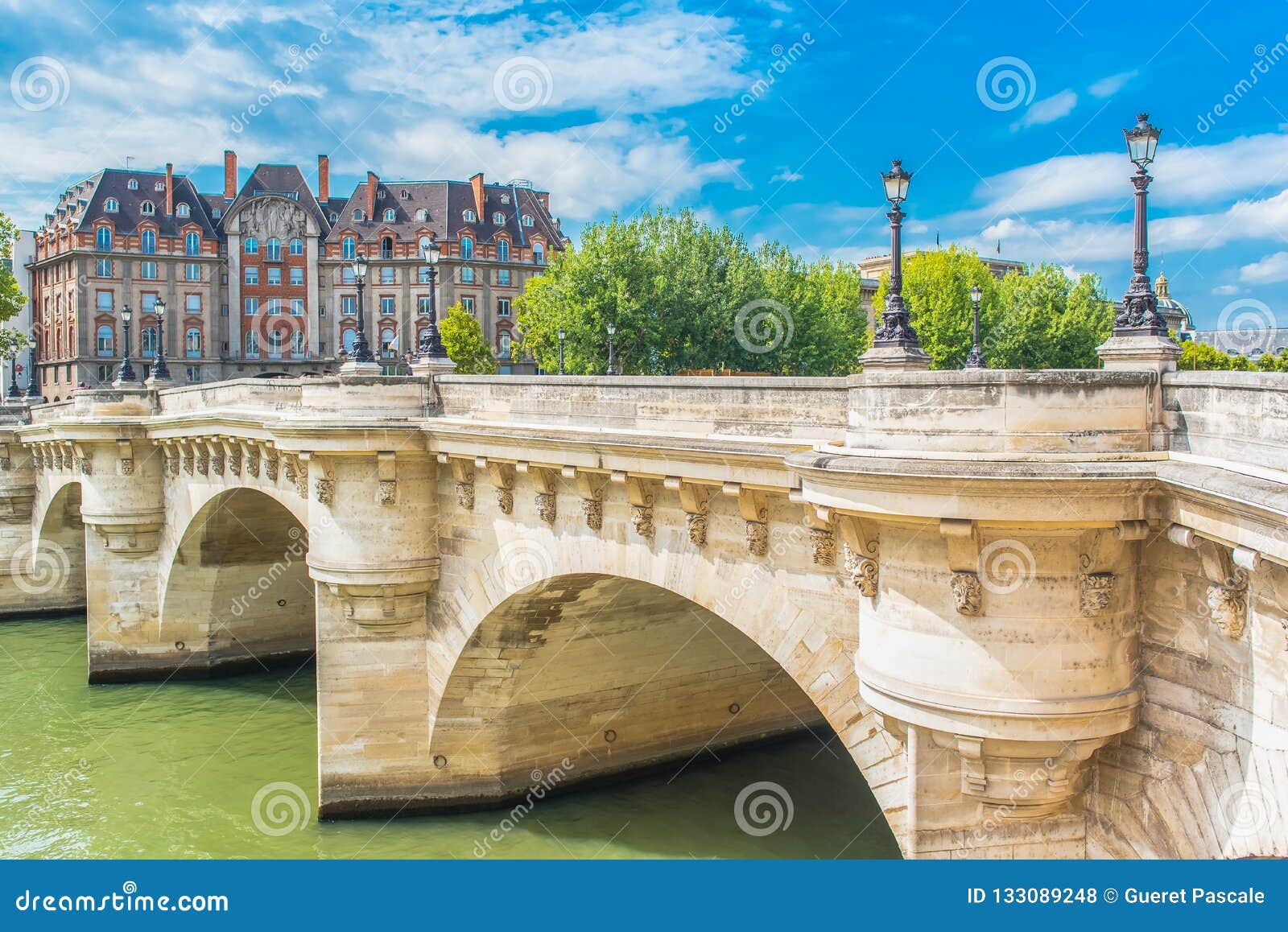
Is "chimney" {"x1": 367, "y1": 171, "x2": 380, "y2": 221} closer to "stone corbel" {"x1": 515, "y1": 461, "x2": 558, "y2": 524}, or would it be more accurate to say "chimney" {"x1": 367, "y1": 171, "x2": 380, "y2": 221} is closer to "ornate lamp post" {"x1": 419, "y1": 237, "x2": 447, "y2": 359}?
"ornate lamp post" {"x1": 419, "y1": 237, "x2": 447, "y2": 359}

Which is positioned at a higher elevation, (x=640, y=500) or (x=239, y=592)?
(x=640, y=500)

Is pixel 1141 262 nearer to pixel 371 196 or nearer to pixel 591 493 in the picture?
pixel 591 493

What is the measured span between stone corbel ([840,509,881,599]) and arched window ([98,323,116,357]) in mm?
72444

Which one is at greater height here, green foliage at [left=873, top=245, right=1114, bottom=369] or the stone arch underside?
green foliage at [left=873, top=245, right=1114, bottom=369]

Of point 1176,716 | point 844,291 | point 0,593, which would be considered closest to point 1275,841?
point 1176,716

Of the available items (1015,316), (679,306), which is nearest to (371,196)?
(679,306)

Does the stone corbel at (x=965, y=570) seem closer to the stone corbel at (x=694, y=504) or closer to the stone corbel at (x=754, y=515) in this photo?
the stone corbel at (x=754, y=515)

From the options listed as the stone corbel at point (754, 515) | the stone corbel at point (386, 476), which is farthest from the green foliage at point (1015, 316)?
the stone corbel at point (754, 515)

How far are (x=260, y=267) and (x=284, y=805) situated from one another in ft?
197

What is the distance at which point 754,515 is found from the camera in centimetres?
1278

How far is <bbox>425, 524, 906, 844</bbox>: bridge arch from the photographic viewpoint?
1514 cm

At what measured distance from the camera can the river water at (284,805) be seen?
20.0 metres

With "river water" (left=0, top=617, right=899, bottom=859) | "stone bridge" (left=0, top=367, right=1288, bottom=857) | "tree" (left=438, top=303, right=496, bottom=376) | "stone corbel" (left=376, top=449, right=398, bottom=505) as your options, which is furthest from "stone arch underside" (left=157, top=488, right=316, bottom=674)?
"tree" (left=438, top=303, right=496, bottom=376)

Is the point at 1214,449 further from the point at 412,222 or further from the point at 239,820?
the point at 412,222
